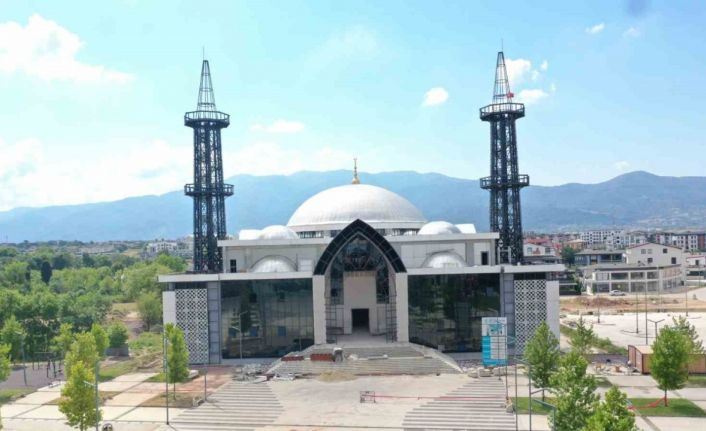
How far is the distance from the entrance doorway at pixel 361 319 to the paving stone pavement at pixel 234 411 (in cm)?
1247

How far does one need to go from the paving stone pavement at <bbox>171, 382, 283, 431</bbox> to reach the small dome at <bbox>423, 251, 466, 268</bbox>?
1629cm

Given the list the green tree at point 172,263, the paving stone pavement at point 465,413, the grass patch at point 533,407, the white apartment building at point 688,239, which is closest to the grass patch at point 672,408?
the grass patch at point 533,407

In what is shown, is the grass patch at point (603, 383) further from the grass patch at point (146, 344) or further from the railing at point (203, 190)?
the railing at point (203, 190)

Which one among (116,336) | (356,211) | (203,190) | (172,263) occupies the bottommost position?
(116,336)

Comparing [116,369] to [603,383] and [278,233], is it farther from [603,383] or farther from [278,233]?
[603,383]

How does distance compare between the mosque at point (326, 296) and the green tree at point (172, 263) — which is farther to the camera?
the green tree at point (172, 263)

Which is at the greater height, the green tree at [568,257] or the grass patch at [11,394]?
the green tree at [568,257]

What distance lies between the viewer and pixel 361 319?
49.3 metres

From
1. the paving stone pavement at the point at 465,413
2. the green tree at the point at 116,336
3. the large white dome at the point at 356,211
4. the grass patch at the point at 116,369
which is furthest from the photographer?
the large white dome at the point at 356,211

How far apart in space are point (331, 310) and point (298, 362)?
21.7 feet

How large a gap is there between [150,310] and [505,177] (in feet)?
138

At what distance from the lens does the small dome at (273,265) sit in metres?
46.9

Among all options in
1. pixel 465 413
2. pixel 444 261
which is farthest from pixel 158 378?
pixel 444 261

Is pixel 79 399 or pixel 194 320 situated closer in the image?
pixel 79 399
